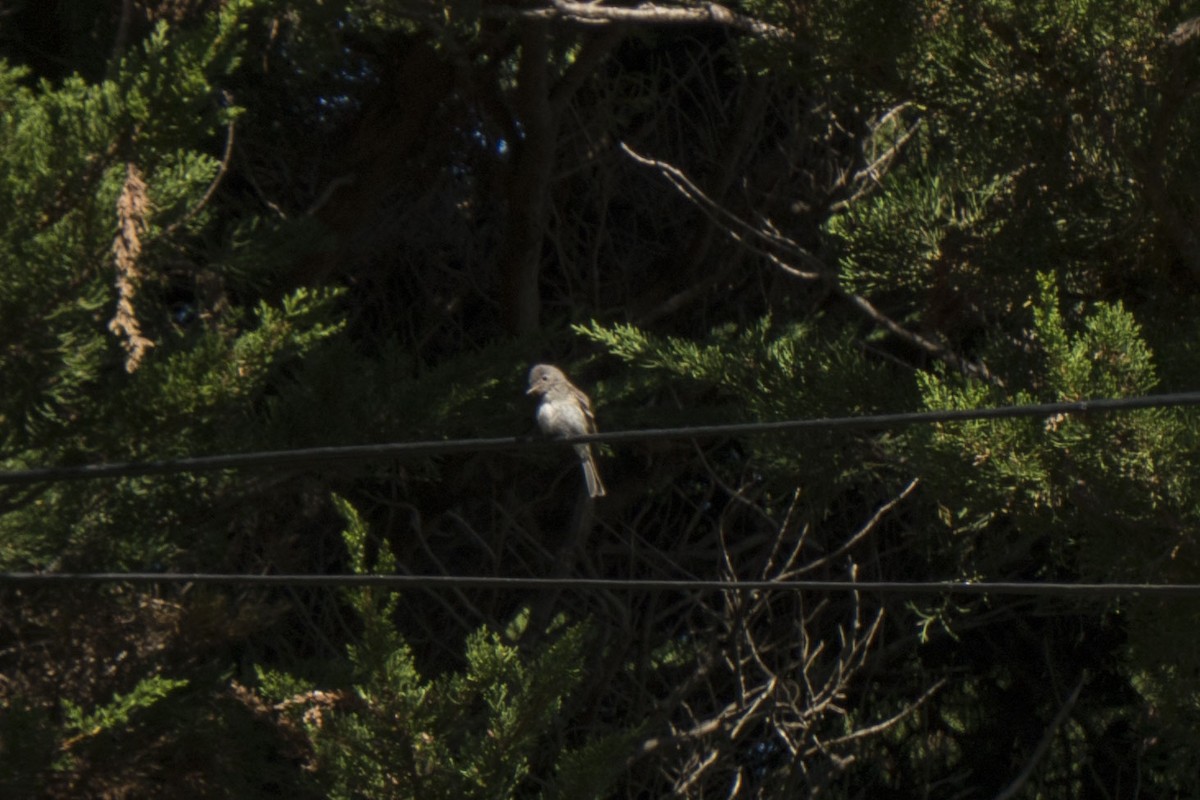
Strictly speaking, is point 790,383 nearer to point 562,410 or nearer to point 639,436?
point 562,410

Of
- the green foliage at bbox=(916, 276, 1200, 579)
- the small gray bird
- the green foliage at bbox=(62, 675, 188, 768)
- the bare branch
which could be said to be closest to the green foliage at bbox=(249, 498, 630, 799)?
the green foliage at bbox=(62, 675, 188, 768)

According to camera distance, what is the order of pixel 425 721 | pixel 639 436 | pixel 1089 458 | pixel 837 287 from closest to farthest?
pixel 639 436, pixel 1089 458, pixel 425 721, pixel 837 287

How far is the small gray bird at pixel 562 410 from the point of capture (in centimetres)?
535

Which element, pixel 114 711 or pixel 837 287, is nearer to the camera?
pixel 114 711

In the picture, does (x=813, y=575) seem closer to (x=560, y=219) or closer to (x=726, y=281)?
(x=726, y=281)

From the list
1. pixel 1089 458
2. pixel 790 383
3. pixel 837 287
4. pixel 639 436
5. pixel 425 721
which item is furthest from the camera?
pixel 837 287

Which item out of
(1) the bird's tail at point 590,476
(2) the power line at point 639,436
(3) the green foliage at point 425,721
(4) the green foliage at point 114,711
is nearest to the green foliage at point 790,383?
(1) the bird's tail at point 590,476

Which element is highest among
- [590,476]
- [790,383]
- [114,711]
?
[790,383]

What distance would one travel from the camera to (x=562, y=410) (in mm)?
5387

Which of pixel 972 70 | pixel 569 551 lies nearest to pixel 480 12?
pixel 972 70

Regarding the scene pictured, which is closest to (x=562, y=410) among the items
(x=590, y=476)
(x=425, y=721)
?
(x=590, y=476)

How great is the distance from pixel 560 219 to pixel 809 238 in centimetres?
108

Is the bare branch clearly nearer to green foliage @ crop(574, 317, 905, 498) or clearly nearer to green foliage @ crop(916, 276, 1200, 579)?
green foliage @ crop(574, 317, 905, 498)

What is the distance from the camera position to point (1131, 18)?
498 cm
